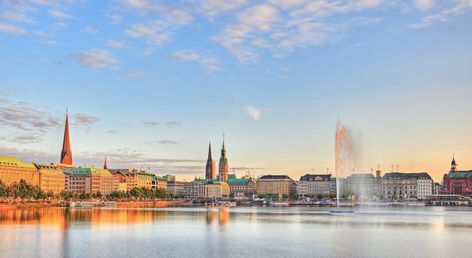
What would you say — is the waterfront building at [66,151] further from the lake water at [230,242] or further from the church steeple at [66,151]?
the lake water at [230,242]

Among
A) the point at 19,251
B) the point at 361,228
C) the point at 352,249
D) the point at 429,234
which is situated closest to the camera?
the point at 19,251

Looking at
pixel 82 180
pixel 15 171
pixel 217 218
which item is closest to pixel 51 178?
pixel 82 180

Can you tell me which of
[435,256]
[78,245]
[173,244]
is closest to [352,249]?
[435,256]

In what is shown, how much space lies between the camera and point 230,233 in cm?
5466

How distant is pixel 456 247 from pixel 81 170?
540 feet

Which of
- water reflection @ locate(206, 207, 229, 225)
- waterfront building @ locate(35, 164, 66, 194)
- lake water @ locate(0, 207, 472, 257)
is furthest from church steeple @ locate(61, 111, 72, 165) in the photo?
Result: lake water @ locate(0, 207, 472, 257)

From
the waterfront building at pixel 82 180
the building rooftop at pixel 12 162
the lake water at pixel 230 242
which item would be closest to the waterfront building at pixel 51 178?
the building rooftop at pixel 12 162

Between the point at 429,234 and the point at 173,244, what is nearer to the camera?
the point at 173,244

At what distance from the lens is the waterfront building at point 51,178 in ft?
542

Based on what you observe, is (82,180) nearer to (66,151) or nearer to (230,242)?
(66,151)

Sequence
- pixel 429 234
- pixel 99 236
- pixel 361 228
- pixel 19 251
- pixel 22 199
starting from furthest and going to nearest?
pixel 22 199 < pixel 361 228 < pixel 429 234 < pixel 99 236 < pixel 19 251

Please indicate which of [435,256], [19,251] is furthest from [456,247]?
[19,251]

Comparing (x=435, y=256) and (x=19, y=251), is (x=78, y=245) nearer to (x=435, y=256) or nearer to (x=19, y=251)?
(x=19, y=251)

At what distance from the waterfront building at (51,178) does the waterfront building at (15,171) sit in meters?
2.77
